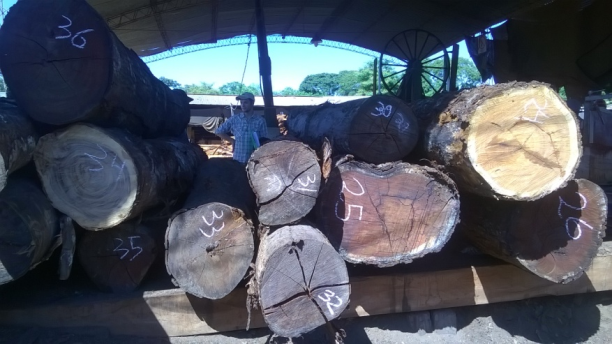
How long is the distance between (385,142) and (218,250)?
1.32 m

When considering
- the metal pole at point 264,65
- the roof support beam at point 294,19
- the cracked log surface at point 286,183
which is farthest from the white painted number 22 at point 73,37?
the roof support beam at point 294,19

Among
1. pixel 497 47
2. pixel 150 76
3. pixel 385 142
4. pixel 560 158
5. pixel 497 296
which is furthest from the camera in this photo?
pixel 497 47

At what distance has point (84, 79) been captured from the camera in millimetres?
2850

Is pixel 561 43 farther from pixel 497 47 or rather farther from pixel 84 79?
pixel 84 79

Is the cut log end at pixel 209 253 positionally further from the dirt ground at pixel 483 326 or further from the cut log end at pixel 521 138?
the cut log end at pixel 521 138

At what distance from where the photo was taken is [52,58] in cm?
282

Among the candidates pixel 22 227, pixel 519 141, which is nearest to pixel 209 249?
pixel 22 227

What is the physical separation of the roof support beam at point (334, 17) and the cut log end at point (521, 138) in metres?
8.58

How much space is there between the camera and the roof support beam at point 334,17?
35.1ft

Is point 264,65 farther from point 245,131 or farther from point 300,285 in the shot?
point 300,285

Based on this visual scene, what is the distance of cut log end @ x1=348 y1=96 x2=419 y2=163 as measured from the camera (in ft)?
10.2

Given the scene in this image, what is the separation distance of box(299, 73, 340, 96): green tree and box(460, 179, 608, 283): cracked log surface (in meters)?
56.1

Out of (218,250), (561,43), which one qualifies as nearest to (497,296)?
(218,250)

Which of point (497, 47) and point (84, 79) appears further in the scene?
point (497, 47)
